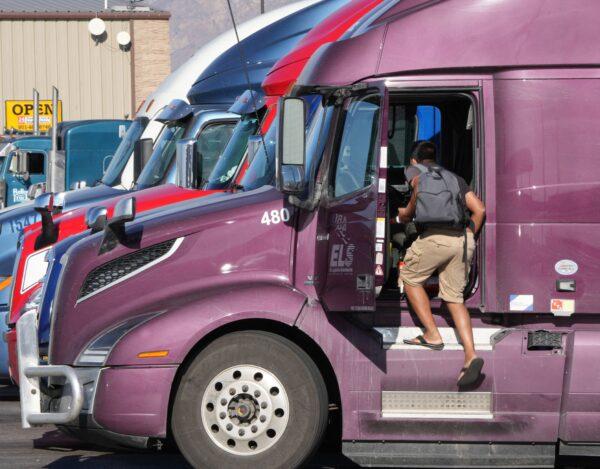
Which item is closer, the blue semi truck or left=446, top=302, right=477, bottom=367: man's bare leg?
left=446, top=302, right=477, bottom=367: man's bare leg

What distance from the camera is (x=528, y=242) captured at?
7.36m

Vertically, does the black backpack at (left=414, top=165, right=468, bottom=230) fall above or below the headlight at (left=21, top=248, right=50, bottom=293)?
above

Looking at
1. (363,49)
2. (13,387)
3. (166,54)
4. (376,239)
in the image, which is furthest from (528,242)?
(166,54)

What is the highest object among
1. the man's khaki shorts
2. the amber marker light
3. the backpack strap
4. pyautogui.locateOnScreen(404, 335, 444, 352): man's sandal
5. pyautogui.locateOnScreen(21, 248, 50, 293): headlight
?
the backpack strap

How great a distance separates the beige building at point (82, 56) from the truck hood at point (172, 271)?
37602 millimetres

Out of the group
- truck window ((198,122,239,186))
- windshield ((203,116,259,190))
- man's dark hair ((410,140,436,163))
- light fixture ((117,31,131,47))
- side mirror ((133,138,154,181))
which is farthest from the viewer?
light fixture ((117,31,131,47))

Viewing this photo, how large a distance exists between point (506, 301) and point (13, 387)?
6295mm

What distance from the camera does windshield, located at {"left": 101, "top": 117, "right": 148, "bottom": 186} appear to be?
14.1 m

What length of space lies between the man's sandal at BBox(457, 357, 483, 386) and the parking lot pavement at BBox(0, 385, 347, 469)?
1452 mm

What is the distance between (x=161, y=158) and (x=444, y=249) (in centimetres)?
608

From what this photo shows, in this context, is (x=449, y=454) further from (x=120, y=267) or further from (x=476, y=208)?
(x=120, y=267)

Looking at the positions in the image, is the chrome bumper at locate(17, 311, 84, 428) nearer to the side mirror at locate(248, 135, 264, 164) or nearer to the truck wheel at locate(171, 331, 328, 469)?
the truck wheel at locate(171, 331, 328, 469)

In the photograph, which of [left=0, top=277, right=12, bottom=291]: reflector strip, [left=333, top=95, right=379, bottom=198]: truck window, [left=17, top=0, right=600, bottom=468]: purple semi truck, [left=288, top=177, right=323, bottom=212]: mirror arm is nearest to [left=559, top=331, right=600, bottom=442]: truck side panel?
[left=17, top=0, right=600, bottom=468]: purple semi truck

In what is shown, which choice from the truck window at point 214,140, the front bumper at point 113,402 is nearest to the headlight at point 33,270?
the front bumper at point 113,402
